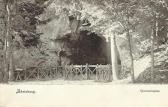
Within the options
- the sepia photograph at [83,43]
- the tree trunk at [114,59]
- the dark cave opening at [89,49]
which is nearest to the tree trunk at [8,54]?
the sepia photograph at [83,43]

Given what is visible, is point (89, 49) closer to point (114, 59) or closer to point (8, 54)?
point (114, 59)

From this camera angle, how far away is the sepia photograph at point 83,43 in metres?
2.19

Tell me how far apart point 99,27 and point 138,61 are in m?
0.34

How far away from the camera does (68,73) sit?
2.35m

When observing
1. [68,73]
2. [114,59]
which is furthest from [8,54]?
[114,59]

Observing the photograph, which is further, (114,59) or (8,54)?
(8,54)

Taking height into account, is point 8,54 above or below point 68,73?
above

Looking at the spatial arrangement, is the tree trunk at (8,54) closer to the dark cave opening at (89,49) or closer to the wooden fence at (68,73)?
the wooden fence at (68,73)

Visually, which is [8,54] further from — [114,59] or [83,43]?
[114,59]

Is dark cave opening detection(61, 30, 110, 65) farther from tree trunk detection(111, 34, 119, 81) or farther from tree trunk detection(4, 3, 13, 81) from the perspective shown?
tree trunk detection(4, 3, 13, 81)

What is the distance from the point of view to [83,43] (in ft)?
7.68

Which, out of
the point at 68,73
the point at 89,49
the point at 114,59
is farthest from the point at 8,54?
the point at 114,59

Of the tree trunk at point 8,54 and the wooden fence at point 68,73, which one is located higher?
the tree trunk at point 8,54

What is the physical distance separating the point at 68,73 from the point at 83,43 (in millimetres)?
224
